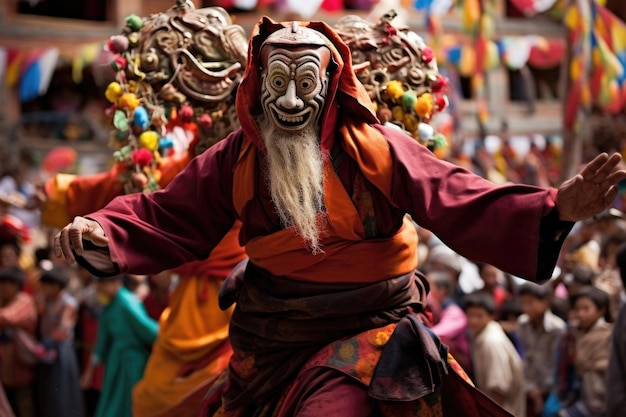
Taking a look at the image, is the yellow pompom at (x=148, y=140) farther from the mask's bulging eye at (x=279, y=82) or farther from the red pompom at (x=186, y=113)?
→ the mask's bulging eye at (x=279, y=82)

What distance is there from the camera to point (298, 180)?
408cm

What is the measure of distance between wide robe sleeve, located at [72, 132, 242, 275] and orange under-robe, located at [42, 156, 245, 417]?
3.53 feet

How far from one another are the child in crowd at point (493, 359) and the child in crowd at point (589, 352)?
0.28 m

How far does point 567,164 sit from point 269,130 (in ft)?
24.6

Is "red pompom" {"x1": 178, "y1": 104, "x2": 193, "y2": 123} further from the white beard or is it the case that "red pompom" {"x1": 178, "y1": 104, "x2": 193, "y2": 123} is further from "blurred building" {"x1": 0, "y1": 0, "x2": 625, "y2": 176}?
"blurred building" {"x1": 0, "y1": 0, "x2": 625, "y2": 176}

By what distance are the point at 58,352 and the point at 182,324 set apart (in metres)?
2.81

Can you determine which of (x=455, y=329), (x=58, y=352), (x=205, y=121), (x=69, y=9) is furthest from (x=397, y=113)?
(x=69, y=9)

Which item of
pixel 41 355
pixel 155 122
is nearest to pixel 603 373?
pixel 155 122

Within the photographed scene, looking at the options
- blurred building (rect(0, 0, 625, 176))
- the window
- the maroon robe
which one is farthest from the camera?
the window

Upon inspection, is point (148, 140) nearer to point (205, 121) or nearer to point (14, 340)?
point (205, 121)

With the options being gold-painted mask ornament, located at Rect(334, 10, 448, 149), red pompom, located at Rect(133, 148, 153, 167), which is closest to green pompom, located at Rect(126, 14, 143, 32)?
red pompom, located at Rect(133, 148, 153, 167)

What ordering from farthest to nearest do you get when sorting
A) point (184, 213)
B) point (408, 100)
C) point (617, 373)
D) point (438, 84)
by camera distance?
1. point (617, 373)
2. point (438, 84)
3. point (408, 100)
4. point (184, 213)

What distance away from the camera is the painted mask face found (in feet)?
13.3

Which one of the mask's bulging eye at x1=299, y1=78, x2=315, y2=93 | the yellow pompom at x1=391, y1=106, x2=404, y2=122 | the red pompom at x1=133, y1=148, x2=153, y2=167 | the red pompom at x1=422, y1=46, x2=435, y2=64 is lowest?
the red pompom at x1=133, y1=148, x2=153, y2=167
